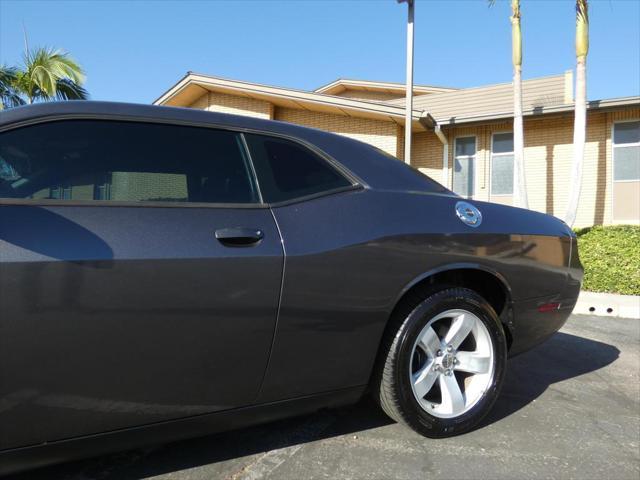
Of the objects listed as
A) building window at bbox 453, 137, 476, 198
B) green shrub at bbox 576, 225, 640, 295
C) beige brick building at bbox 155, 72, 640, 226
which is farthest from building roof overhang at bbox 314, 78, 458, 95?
green shrub at bbox 576, 225, 640, 295

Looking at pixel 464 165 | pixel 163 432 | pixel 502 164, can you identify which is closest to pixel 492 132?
pixel 502 164

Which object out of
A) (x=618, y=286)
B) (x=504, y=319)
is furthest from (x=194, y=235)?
(x=618, y=286)

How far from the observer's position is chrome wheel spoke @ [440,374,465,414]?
2482 mm

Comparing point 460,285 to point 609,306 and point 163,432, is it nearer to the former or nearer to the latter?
point 163,432

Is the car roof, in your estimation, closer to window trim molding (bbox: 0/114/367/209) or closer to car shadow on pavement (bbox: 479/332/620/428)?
window trim molding (bbox: 0/114/367/209)

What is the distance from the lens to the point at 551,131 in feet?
39.5

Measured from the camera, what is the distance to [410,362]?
2.33m

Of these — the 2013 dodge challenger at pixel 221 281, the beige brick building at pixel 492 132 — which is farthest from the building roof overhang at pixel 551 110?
the 2013 dodge challenger at pixel 221 281

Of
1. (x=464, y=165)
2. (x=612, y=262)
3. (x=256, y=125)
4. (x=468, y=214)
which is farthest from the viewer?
(x=464, y=165)

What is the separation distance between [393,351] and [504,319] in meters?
0.79

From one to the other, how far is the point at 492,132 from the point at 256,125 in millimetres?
11649

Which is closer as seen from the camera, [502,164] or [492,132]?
[502,164]

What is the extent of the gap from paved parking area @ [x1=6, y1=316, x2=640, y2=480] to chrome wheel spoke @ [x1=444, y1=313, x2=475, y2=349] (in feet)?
1.61

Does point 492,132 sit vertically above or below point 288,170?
above
